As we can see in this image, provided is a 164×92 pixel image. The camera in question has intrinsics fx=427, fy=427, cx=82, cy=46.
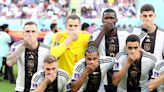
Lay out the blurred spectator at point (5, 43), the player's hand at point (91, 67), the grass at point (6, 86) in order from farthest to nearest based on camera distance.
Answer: the blurred spectator at point (5, 43), the grass at point (6, 86), the player's hand at point (91, 67)

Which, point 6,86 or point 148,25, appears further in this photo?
point 6,86

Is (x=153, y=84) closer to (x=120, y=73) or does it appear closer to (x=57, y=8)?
(x=120, y=73)

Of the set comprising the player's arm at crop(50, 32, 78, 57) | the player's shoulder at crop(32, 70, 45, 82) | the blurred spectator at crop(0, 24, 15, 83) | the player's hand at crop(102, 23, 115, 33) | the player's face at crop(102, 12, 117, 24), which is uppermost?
the player's face at crop(102, 12, 117, 24)

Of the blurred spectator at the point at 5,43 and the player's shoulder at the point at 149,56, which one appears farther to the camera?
the blurred spectator at the point at 5,43

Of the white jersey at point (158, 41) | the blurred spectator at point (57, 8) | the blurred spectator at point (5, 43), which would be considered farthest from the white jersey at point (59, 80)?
the blurred spectator at point (57, 8)

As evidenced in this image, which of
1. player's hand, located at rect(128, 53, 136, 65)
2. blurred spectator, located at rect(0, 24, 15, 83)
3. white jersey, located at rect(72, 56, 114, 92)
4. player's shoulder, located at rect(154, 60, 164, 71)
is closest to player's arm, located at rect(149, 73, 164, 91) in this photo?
player's shoulder, located at rect(154, 60, 164, 71)

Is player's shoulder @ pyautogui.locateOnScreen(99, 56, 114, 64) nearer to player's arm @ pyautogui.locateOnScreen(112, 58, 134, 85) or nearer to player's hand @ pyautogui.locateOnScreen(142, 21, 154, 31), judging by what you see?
player's arm @ pyautogui.locateOnScreen(112, 58, 134, 85)

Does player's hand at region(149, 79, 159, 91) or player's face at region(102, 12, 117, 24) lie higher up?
player's face at region(102, 12, 117, 24)

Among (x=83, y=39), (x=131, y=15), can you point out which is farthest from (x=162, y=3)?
(x=83, y=39)

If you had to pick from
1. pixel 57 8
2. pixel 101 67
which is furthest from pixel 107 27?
pixel 57 8

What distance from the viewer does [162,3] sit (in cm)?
2380

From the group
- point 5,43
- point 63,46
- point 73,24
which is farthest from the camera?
point 5,43

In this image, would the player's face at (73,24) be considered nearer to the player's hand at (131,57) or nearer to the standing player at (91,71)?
the standing player at (91,71)

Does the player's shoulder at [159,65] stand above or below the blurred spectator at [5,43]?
above
